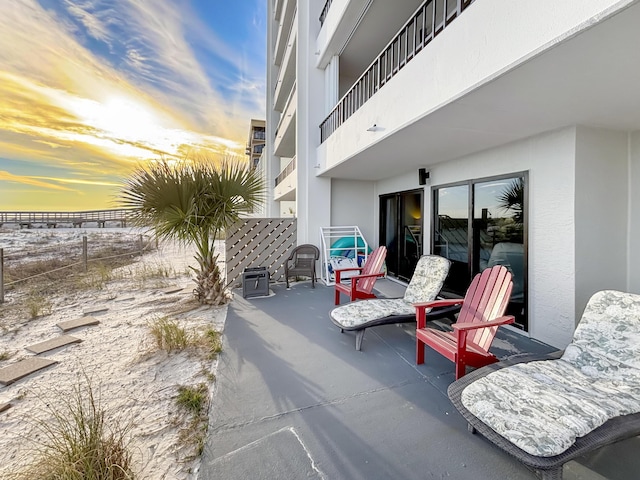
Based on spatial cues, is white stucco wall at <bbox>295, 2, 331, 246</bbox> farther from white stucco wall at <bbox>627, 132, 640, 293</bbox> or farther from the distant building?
the distant building

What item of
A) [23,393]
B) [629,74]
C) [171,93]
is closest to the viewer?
[629,74]

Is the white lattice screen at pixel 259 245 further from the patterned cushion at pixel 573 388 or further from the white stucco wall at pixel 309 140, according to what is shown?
the patterned cushion at pixel 573 388

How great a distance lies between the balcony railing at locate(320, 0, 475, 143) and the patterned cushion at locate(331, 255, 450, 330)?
9.29ft

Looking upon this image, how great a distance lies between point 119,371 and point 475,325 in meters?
3.61

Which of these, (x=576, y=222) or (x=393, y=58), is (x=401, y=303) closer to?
(x=576, y=222)

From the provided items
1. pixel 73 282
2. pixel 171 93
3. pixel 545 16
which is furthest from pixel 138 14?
pixel 545 16

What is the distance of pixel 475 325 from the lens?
2502 millimetres

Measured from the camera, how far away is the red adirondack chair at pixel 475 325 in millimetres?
2508

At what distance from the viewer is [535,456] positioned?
146 cm

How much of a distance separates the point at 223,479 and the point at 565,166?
4533 mm

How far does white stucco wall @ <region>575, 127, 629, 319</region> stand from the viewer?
3.26 metres

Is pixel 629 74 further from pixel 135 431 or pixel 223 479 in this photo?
pixel 135 431

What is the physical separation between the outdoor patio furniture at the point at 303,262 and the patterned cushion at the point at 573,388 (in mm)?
4699

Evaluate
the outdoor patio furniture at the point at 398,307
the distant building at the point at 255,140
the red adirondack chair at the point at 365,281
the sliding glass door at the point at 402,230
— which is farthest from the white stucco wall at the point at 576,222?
the distant building at the point at 255,140
